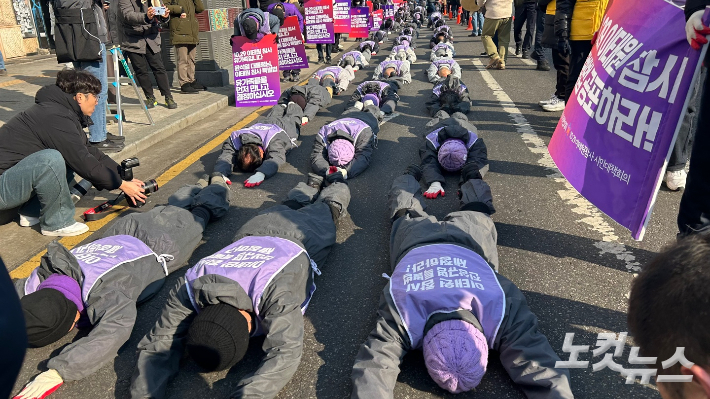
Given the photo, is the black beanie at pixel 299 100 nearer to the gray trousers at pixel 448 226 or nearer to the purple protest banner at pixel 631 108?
the gray trousers at pixel 448 226

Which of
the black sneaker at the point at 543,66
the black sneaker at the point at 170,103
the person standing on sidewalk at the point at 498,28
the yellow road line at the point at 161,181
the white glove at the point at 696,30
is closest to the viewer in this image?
the white glove at the point at 696,30

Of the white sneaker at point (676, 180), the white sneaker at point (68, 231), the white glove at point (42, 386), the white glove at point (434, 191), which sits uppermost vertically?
the white sneaker at point (676, 180)

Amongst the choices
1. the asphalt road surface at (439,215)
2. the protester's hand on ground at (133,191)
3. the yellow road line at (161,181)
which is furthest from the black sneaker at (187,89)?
the protester's hand on ground at (133,191)

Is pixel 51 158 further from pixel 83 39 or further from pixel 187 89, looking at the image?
pixel 187 89

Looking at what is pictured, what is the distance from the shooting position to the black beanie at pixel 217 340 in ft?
7.98

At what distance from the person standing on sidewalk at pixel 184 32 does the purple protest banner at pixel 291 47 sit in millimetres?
1676

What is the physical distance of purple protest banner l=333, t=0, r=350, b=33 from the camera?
14382mm

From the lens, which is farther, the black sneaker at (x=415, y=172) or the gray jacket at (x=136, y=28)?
the gray jacket at (x=136, y=28)

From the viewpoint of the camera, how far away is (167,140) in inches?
267

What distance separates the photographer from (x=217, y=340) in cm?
243

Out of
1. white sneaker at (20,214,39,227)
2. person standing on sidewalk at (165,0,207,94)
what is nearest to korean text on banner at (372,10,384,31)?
person standing on sidewalk at (165,0,207,94)

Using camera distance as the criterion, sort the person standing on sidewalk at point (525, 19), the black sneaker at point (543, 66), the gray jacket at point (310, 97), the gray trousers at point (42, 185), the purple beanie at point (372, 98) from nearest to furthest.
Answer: the gray trousers at point (42, 185)
the purple beanie at point (372, 98)
the gray jacket at point (310, 97)
the black sneaker at point (543, 66)
the person standing on sidewalk at point (525, 19)

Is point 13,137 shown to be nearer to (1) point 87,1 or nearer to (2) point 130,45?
(1) point 87,1

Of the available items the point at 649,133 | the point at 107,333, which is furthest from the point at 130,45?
the point at 649,133
